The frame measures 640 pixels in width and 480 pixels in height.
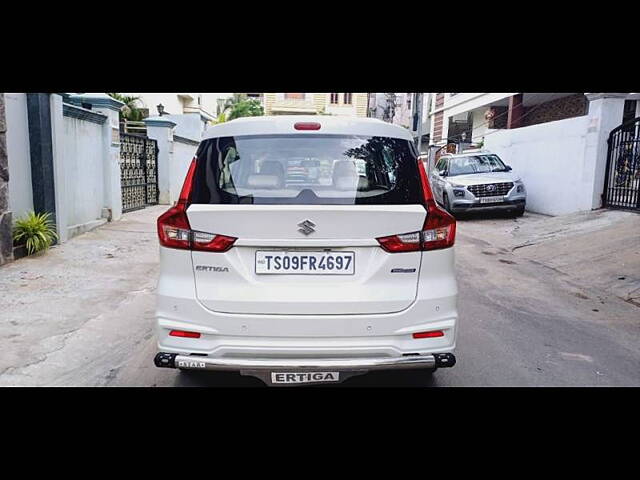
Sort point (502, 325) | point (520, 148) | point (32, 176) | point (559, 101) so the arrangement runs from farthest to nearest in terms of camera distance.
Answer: point (559, 101) < point (520, 148) < point (32, 176) < point (502, 325)

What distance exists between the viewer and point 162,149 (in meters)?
15.2

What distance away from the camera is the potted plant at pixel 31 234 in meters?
7.29

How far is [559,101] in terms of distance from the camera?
20.4 metres

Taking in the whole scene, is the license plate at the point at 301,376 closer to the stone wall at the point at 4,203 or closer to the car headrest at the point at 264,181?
the car headrest at the point at 264,181

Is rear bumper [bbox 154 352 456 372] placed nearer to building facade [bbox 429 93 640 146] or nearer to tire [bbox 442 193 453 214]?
tire [bbox 442 193 453 214]

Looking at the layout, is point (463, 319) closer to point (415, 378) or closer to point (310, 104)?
point (415, 378)

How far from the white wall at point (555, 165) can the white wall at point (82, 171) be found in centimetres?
1047

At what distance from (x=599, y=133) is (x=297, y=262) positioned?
10528 mm

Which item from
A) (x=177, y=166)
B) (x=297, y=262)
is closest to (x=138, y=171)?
(x=177, y=166)
